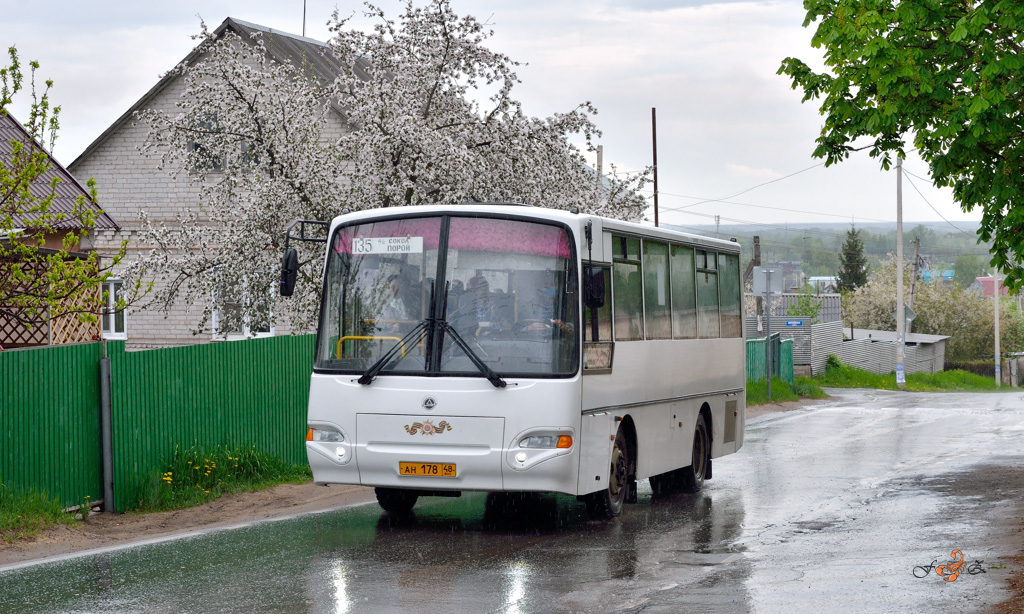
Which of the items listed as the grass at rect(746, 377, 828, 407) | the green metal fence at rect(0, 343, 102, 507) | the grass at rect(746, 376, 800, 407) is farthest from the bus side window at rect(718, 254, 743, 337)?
the grass at rect(746, 376, 800, 407)

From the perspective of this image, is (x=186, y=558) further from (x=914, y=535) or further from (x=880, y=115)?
(x=880, y=115)

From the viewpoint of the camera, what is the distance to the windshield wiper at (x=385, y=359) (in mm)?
11320

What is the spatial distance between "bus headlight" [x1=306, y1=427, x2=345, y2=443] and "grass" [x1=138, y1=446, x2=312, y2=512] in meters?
2.33

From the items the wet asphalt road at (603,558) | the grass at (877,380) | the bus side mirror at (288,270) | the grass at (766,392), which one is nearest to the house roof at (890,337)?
the grass at (877,380)

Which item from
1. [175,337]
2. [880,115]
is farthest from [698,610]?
[175,337]

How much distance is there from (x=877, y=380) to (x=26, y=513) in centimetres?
4520

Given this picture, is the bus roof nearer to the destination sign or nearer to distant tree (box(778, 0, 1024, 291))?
the destination sign

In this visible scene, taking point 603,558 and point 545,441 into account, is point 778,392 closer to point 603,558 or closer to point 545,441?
point 545,441

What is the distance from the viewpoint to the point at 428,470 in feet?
36.4

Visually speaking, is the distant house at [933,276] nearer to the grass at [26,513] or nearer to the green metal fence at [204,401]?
the green metal fence at [204,401]

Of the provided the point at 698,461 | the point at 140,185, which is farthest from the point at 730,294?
the point at 140,185

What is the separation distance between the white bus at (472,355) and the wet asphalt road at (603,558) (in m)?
0.59

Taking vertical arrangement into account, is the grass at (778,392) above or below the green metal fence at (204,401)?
below

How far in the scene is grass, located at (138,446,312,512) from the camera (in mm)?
13070
